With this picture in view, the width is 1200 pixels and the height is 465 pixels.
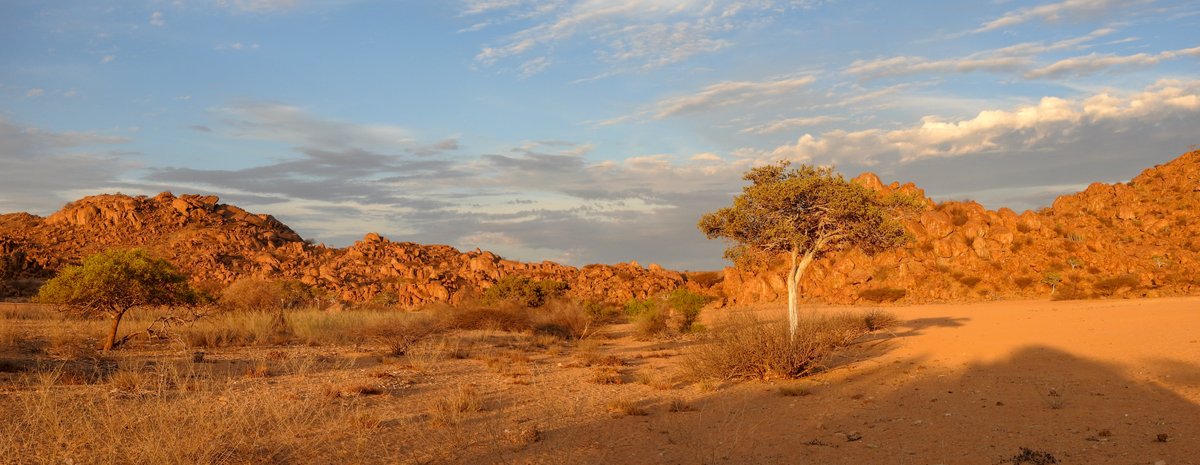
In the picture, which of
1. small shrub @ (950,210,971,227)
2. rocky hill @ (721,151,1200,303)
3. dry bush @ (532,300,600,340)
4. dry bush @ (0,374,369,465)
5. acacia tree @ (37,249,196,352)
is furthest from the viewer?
small shrub @ (950,210,971,227)

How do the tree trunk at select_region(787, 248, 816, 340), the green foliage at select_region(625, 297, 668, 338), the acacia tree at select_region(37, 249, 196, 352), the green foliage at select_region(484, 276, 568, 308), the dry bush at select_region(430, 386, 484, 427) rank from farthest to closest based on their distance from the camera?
the green foliage at select_region(484, 276, 568, 308), the green foliage at select_region(625, 297, 668, 338), the acacia tree at select_region(37, 249, 196, 352), the tree trunk at select_region(787, 248, 816, 340), the dry bush at select_region(430, 386, 484, 427)

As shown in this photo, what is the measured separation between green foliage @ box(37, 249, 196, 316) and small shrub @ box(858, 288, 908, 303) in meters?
32.5

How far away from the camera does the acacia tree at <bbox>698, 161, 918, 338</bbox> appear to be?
15.1 metres

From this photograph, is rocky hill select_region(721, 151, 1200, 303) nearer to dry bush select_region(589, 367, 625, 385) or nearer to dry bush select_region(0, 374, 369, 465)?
dry bush select_region(589, 367, 625, 385)

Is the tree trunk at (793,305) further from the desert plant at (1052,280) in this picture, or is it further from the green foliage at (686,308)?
the desert plant at (1052,280)

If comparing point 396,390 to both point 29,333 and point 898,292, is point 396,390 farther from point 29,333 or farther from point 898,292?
point 898,292

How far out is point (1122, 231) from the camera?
3944 centimetres

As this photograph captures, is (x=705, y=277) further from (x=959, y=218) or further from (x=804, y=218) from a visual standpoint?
(x=804, y=218)

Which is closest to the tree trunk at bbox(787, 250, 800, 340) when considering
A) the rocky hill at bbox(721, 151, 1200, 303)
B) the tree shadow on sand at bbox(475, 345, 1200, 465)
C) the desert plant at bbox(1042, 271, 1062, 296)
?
the tree shadow on sand at bbox(475, 345, 1200, 465)

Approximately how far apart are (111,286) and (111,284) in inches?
2.0

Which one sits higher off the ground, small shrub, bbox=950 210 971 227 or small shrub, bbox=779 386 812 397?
small shrub, bbox=950 210 971 227

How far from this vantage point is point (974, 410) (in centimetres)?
905

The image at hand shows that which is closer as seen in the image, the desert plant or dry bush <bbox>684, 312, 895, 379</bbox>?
dry bush <bbox>684, 312, 895, 379</bbox>

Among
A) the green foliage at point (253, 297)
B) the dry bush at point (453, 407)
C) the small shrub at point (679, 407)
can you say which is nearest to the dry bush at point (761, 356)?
the small shrub at point (679, 407)
